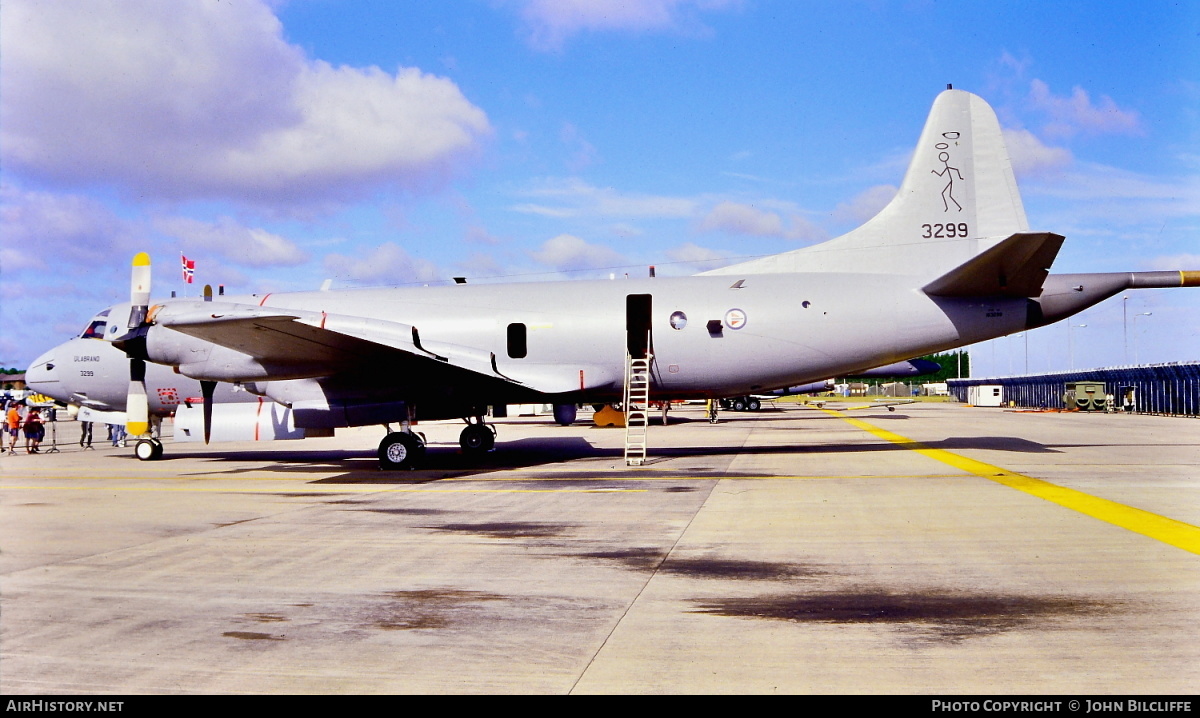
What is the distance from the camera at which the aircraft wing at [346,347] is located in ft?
48.6

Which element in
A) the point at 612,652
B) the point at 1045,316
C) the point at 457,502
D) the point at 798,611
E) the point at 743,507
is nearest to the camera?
the point at 612,652

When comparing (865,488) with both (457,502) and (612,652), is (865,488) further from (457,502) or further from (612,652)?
(612,652)

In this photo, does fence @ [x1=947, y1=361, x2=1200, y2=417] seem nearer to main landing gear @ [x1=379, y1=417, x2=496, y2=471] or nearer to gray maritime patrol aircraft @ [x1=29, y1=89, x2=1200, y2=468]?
gray maritime patrol aircraft @ [x1=29, y1=89, x2=1200, y2=468]

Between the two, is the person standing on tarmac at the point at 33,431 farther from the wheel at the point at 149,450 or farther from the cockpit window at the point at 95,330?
the wheel at the point at 149,450

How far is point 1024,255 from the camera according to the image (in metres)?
15.8

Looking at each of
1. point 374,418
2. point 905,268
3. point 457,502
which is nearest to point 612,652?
point 457,502

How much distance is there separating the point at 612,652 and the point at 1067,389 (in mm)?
66779

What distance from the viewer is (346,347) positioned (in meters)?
16.3

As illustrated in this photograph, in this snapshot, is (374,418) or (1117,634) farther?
Answer: (374,418)

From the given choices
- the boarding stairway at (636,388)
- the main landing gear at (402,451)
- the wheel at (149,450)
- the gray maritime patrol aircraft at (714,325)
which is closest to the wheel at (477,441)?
the gray maritime patrol aircraft at (714,325)

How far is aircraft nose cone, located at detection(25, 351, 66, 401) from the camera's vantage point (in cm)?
2164

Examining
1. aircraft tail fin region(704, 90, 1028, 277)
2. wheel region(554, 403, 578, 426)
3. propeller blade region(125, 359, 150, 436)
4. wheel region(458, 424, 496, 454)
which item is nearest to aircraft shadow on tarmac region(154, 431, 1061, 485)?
wheel region(458, 424, 496, 454)

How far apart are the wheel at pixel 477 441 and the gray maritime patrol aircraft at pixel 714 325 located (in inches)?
92.1

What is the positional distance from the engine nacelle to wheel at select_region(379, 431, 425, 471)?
273 centimetres
